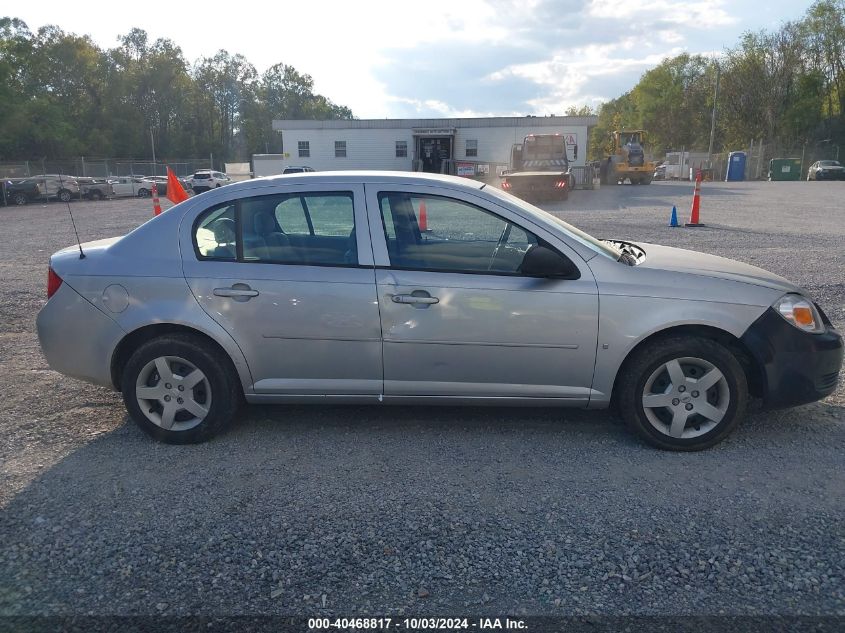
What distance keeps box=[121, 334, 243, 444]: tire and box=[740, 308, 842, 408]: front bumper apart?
319 cm

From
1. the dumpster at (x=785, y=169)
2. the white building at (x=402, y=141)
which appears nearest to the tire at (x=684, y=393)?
the white building at (x=402, y=141)

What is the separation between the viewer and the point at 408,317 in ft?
12.6

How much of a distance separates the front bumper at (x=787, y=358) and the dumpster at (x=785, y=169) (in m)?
48.4

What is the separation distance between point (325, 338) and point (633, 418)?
1.93m

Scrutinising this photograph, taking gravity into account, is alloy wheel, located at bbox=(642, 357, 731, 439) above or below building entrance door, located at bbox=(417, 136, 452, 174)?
below

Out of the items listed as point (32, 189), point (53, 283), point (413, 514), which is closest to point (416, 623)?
point (413, 514)

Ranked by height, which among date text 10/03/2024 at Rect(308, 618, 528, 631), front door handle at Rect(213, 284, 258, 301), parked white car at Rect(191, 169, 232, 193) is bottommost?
date text 10/03/2024 at Rect(308, 618, 528, 631)

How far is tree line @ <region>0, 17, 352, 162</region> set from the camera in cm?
5234

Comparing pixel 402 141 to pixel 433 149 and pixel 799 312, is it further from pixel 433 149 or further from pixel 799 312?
pixel 799 312

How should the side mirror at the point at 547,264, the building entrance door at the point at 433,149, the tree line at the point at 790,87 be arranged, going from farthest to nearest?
the tree line at the point at 790,87 → the building entrance door at the point at 433,149 → the side mirror at the point at 547,264

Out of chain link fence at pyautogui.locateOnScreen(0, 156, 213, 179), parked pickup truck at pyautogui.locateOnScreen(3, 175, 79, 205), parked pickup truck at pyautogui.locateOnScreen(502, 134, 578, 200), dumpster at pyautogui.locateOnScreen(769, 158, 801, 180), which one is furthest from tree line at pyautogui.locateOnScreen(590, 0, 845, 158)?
parked pickup truck at pyautogui.locateOnScreen(3, 175, 79, 205)

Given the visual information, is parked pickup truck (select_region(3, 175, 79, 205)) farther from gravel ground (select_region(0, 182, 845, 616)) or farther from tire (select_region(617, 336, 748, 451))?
tire (select_region(617, 336, 748, 451))

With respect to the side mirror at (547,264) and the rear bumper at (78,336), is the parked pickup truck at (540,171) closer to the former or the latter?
the side mirror at (547,264)

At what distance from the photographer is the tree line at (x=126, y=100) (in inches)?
2061
